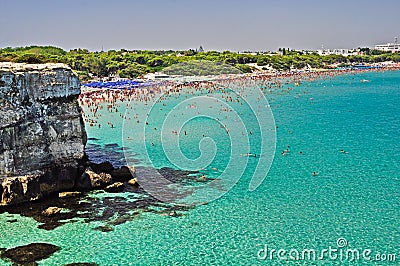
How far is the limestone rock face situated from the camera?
19.5 meters

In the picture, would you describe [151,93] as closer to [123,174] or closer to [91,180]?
[123,174]

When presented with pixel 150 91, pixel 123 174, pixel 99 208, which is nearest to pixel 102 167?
pixel 123 174

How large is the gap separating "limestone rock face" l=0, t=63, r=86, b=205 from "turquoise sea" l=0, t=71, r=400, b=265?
217 cm

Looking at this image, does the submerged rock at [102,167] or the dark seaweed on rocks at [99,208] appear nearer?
the dark seaweed on rocks at [99,208]

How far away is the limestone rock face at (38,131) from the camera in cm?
1952

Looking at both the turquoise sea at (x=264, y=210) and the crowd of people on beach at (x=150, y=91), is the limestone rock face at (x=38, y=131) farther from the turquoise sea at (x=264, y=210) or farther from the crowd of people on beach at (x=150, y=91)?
the crowd of people on beach at (x=150, y=91)

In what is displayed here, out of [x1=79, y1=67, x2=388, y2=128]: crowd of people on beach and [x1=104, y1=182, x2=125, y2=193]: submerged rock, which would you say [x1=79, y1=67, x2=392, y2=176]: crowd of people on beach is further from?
[x1=104, y1=182, x2=125, y2=193]: submerged rock

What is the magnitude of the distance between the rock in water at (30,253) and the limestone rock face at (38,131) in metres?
4.88

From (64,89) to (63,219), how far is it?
735cm

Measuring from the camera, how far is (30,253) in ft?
49.8

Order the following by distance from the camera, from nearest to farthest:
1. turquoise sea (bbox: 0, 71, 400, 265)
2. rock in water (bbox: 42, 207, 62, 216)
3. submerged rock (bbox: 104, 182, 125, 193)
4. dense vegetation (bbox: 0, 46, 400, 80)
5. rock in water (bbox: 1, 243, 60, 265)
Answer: rock in water (bbox: 1, 243, 60, 265) < turquoise sea (bbox: 0, 71, 400, 265) < rock in water (bbox: 42, 207, 62, 216) < submerged rock (bbox: 104, 182, 125, 193) < dense vegetation (bbox: 0, 46, 400, 80)

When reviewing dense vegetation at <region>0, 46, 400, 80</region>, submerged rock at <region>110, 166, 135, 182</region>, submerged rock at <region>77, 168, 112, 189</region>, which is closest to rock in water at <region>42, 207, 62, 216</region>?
submerged rock at <region>77, 168, 112, 189</region>

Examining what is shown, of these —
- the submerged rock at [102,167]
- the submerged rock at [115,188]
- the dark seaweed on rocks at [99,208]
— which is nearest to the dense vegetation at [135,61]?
the submerged rock at [102,167]

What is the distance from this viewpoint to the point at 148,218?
1836 cm
